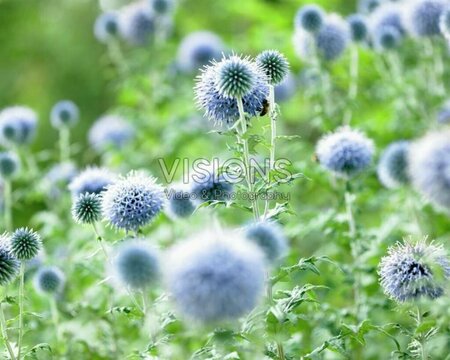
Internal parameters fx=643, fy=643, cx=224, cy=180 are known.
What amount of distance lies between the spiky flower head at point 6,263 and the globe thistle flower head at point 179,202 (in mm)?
983

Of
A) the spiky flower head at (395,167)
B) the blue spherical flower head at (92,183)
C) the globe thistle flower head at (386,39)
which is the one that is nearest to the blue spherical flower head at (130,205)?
the blue spherical flower head at (92,183)

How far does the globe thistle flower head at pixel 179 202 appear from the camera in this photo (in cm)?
375

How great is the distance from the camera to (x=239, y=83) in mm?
2898

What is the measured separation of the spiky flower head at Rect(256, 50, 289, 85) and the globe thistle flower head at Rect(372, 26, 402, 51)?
2.07 meters

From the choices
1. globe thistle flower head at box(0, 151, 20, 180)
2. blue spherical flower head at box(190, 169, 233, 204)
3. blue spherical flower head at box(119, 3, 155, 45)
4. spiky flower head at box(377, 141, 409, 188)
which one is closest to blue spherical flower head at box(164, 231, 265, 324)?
blue spherical flower head at box(190, 169, 233, 204)

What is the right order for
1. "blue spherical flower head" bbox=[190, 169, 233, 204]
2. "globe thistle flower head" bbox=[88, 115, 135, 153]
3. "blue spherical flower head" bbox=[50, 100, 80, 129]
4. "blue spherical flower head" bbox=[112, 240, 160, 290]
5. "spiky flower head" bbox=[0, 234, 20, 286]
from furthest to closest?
"globe thistle flower head" bbox=[88, 115, 135, 153]
"blue spherical flower head" bbox=[50, 100, 80, 129]
"blue spherical flower head" bbox=[190, 169, 233, 204]
"spiky flower head" bbox=[0, 234, 20, 286]
"blue spherical flower head" bbox=[112, 240, 160, 290]

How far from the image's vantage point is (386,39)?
500cm

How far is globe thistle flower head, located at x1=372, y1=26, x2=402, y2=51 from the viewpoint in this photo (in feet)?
16.4

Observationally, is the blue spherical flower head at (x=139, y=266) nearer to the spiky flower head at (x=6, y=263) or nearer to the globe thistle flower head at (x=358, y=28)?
the spiky flower head at (x=6, y=263)

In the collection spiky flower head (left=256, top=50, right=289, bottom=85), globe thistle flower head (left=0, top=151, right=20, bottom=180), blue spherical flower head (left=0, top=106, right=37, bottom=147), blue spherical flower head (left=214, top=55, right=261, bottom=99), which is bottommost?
blue spherical flower head (left=214, top=55, right=261, bottom=99)

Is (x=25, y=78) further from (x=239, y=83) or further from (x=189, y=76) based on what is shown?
(x=239, y=83)

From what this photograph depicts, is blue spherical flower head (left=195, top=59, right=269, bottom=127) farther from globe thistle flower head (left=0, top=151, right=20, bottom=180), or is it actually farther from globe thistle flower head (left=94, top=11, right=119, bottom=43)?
globe thistle flower head (left=94, top=11, right=119, bottom=43)

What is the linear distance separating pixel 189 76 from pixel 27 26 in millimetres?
5384

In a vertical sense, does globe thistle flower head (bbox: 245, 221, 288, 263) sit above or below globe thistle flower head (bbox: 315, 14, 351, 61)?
below
